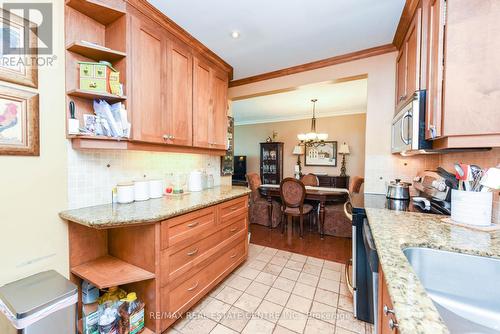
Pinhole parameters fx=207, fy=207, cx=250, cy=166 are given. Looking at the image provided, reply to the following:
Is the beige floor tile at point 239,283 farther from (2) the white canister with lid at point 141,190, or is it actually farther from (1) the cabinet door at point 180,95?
(1) the cabinet door at point 180,95

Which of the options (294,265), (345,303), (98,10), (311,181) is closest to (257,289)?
(294,265)

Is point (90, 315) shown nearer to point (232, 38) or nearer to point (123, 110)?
point (123, 110)

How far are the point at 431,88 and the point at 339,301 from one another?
5.74 feet

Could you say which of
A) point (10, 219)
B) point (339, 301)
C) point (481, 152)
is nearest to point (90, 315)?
point (10, 219)

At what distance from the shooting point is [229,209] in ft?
6.71

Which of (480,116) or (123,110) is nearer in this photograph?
(480,116)

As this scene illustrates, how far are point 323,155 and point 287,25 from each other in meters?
4.43

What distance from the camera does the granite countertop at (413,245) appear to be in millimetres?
490

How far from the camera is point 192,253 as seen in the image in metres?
1.59

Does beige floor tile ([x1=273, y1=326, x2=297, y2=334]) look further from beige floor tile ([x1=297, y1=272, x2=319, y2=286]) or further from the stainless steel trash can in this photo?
the stainless steel trash can

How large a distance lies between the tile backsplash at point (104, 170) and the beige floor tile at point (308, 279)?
1765 millimetres

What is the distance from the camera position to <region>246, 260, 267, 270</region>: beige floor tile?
2.36 m

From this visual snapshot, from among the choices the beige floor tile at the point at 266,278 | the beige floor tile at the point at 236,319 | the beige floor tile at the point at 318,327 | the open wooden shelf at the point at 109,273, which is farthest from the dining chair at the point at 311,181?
the open wooden shelf at the point at 109,273

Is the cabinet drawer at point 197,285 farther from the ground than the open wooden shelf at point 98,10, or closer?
closer
